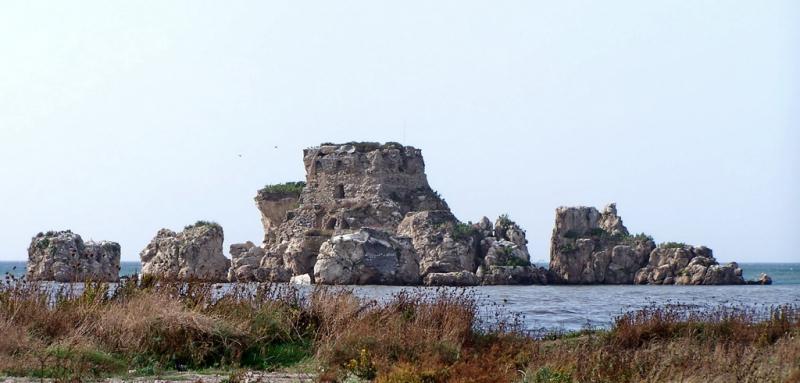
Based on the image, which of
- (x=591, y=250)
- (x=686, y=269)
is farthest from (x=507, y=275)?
(x=686, y=269)

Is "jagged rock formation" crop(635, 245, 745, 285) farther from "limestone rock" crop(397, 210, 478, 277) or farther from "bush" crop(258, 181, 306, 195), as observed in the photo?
"bush" crop(258, 181, 306, 195)

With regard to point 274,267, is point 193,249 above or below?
above

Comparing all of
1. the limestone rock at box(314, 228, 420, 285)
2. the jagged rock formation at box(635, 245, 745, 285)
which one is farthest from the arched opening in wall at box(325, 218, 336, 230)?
the jagged rock formation at box(635, 245, 745, 285)

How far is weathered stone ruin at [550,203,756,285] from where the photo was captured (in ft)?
265

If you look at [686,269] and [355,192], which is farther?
[355,192]

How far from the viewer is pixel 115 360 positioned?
39.9ft

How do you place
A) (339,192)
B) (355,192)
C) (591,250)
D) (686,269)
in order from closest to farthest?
(686,269) < (591,250) < (355,192) < (339,192)

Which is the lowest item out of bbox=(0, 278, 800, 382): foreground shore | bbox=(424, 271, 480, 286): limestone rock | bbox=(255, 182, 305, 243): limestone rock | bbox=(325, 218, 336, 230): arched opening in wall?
bbox=(0, 278, 800, 382): foreground shore

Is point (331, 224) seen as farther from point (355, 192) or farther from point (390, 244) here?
point (390, 244)

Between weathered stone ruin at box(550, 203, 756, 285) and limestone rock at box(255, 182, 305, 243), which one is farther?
limestone rock at box(255, 182, 305, 243)

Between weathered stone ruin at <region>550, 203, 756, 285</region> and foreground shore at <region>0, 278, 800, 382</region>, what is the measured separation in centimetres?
6634

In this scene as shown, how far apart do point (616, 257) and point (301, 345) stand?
71.5 meters

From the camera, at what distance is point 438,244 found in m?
78.4

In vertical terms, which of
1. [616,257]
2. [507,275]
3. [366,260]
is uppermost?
[616,257]
